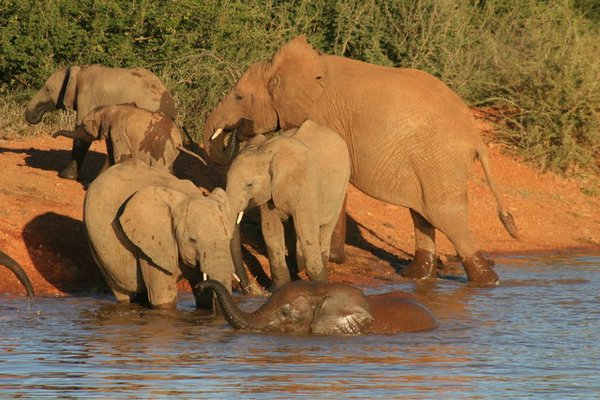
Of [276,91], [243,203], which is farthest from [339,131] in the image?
[243,203]

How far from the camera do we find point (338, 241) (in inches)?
517

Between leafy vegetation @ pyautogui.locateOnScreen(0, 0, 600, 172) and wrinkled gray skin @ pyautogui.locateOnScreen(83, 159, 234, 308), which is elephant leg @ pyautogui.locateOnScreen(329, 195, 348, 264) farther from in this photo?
leafy vegetation @ pyautogui.locateOnScreen(0, 0, 600, 172)

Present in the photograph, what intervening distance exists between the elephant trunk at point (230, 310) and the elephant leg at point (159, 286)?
2.33 feet

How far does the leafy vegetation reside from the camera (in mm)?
17156

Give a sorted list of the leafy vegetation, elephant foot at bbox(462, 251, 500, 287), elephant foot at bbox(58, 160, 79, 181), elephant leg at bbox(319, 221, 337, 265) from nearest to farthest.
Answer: elephant leg at bbox(319, 221, 337, 265), elephant foot at bbox(462, 251, 500, 287), elephant foot at bbox(58, 160, 79, 181), the leafy vegetation

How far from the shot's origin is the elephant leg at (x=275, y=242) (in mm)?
11930

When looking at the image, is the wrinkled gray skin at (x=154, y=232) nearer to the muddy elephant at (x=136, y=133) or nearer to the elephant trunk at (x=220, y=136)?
the muddy elephant at (x=136, y=133)

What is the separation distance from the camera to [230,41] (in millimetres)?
17625

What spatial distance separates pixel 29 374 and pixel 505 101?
11485mm

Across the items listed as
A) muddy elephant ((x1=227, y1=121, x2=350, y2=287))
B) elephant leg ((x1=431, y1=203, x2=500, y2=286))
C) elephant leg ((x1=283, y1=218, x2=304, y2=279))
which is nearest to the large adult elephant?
elephant leg ((x1=431, y1=203, x2=500, y2=286))

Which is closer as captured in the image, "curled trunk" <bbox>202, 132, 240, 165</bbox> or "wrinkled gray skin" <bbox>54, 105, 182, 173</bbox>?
"wrinkled gray skin" <bbox>54, 105, 182, 173</bbox>

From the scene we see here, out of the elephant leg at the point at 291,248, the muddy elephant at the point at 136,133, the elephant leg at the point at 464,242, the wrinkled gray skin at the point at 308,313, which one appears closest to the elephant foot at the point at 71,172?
the muddy elephant at the point at 136,133

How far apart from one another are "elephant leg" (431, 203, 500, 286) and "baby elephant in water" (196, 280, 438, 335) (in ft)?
10.2

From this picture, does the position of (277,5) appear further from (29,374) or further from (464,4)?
(29,374)
